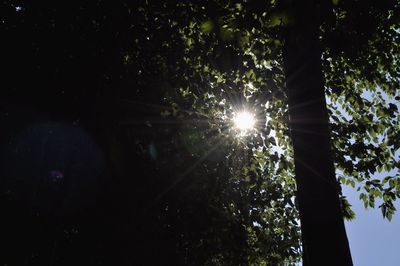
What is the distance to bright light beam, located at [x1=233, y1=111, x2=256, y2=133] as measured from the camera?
27.0 ft

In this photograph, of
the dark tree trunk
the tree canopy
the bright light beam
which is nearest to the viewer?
the dark tree trunk

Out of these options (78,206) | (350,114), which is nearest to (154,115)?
(78,206)

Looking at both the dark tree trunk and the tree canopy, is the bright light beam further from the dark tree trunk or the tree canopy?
the dark tree trunk

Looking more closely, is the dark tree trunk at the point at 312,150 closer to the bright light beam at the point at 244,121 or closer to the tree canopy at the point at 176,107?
the tree canopy at the point at 176,107

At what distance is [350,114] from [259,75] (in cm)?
381

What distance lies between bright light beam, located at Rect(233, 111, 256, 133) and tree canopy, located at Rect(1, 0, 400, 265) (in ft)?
0.53

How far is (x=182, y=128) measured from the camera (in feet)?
25.3

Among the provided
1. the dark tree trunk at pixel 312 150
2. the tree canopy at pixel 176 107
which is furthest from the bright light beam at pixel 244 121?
the dark tree trunk at pixel 312 150

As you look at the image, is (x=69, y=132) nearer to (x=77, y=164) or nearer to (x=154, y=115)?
(x=77, y=164)

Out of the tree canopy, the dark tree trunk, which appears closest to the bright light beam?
the tree canopy

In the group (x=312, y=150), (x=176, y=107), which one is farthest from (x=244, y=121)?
(x=312, y=150)

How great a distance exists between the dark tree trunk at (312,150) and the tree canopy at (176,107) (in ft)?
1.04

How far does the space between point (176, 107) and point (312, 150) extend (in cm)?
407

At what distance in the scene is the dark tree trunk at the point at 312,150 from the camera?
3.67 metres
